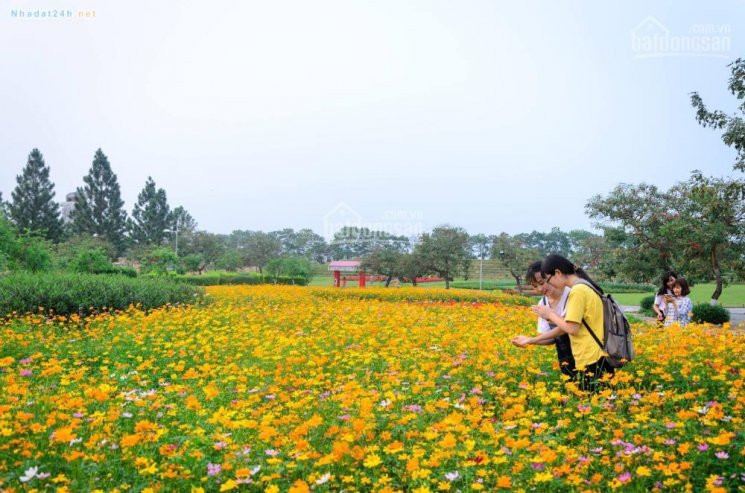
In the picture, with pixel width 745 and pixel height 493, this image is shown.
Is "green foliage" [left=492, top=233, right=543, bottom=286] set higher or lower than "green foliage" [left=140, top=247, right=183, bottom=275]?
higher

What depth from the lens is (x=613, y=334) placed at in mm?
3754

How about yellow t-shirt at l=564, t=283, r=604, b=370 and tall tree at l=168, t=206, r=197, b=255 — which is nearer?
yellow t-shirt at l=564, t=283, r=604, b=370

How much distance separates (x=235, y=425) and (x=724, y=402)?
119 inches

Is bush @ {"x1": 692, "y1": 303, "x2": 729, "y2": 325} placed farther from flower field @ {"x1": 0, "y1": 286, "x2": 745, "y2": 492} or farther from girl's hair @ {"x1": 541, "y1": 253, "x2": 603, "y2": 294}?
girl's hair @ {"x1": 541, "y1": 253, "x2": 603, "y2": 294}

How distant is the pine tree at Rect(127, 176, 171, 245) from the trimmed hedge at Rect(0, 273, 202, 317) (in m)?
41.0

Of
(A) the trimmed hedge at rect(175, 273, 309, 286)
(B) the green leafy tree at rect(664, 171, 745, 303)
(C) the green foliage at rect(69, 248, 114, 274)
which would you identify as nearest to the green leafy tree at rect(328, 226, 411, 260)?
(A) the trimmed hedge at rect(175, 273, 309, 286)

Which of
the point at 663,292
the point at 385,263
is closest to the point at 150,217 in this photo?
the point at 385,263

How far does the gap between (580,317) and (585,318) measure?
81 millimetres

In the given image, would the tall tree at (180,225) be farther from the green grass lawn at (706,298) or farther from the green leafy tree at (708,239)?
the green leafy tree at (708,239)

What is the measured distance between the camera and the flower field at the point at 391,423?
8.39ft

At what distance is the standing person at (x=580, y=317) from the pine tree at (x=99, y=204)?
46958 millimetres

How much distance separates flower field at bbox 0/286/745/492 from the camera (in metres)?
2.56

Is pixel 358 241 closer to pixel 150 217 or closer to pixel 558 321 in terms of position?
pixel 150 217

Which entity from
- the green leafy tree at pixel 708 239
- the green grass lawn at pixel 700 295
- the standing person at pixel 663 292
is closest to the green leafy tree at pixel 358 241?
the green grass lawn at pixel 700 295
